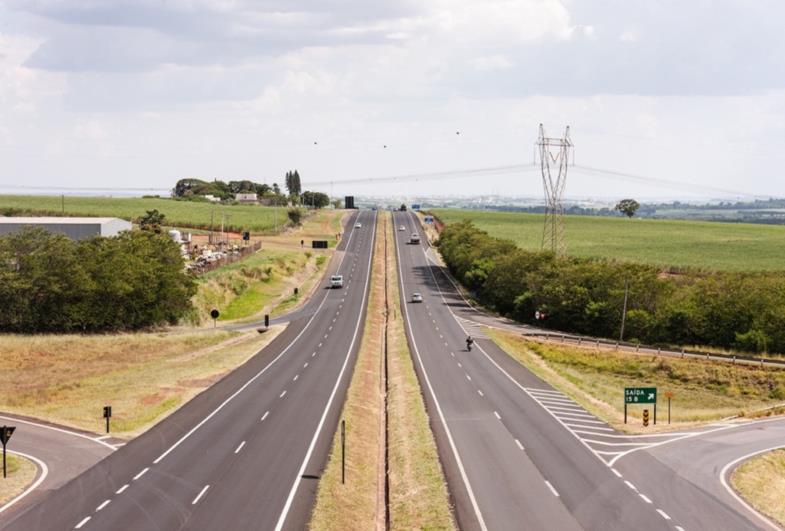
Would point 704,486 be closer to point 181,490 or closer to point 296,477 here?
point 296,477

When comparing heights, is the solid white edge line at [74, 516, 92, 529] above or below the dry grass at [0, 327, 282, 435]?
above

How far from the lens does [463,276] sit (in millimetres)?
127875

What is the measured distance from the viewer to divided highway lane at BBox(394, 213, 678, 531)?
30281 millimetres

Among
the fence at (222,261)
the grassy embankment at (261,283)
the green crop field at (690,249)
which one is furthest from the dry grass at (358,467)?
the green crop field at (690,249)

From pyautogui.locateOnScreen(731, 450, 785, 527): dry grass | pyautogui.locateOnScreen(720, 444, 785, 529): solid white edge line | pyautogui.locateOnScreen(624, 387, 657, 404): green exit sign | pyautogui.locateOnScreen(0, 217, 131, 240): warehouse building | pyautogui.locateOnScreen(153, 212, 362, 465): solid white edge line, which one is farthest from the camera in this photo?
pyautogui.locateOnScreen(0, 217, 131, 240): warehouse building

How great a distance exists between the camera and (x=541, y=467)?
3688 cm

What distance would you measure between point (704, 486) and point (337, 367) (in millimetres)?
34133

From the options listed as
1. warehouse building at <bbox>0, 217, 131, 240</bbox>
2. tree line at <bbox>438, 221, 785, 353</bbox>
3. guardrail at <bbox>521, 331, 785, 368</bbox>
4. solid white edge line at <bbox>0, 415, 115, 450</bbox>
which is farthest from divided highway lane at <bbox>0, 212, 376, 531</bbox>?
warehouse building at <bbox>0, 217, 131, 240</bbox>

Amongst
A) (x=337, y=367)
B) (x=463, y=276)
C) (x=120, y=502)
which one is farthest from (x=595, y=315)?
(x=120, y=502)

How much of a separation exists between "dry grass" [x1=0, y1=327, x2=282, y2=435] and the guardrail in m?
28.3

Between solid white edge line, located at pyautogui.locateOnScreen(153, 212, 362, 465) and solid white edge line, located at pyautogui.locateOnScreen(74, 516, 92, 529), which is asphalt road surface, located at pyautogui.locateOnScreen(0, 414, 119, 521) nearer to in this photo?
solid white edge line, located at pyautogui.locateOnScreen(153, 212, 362, 465)

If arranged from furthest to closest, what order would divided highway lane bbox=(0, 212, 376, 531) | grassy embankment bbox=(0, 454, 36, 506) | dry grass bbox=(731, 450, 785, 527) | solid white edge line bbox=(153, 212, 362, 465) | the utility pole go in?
the utility pole
solid white edge line bbox=(153, 212, 362, 465)
dry grass bbox=(731, 450, 785, 527)
grassy embankment bbox=(0, 454, 36, 506)
divided highway lane bbox=(0, 212, 376, 531)

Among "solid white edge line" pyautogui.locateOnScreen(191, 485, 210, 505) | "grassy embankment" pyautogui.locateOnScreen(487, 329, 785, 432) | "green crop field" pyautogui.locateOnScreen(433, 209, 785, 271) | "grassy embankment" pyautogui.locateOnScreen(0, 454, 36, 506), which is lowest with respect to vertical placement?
"grassy embankment" pyautogui.locateOnScreen(487, 329, 785, 432)

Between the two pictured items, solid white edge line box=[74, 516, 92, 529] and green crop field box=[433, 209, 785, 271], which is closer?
solid white edge line box=[74, 516, 92, 529]
